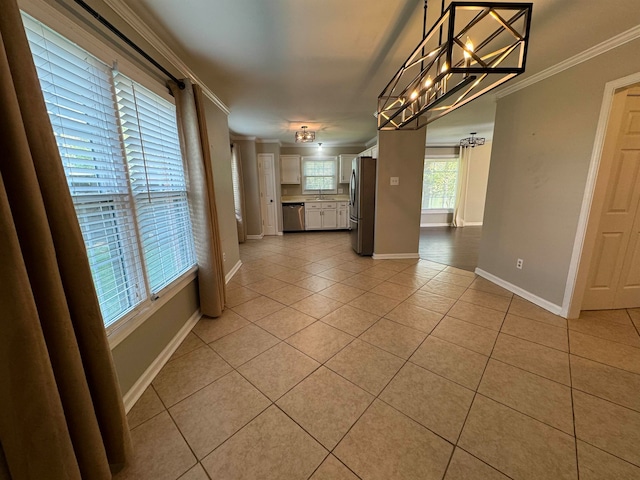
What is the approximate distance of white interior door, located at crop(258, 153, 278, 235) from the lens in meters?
6.12

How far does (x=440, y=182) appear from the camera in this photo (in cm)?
719

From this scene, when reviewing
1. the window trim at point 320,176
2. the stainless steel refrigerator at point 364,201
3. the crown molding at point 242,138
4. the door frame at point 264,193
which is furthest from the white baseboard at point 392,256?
the crown molding at point 242,138

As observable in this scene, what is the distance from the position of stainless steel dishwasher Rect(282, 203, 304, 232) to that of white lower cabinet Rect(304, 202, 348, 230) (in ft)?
0.44

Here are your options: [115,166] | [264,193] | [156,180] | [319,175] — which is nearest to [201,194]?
[156,180]

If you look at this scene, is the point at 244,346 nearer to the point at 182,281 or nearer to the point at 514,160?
the point at 182,281

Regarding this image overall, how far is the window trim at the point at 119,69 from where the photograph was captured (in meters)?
1.04

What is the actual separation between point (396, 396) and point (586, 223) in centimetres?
229

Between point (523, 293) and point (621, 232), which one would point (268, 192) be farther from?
point (621, 232)

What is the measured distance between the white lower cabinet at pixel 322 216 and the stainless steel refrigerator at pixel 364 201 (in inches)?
82.6

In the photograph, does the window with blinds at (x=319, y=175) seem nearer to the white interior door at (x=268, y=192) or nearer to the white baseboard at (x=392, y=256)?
the white interior door at (x=268, y=192)

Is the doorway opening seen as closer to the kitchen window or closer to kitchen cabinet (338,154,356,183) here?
the kitchen window

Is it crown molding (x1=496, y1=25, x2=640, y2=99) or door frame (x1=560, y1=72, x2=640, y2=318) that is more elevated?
crown molding (x1=496, y1=25, x2=640, y2=99)

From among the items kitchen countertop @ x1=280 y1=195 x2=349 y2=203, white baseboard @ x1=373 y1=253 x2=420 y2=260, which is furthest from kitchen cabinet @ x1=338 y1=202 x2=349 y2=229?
white baseboard @ x1=373 y1=253 x2=420 y2=260

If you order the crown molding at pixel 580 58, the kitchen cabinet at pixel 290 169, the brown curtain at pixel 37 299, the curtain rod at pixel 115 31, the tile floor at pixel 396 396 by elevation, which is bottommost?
the tile floor at pixel 396 396
